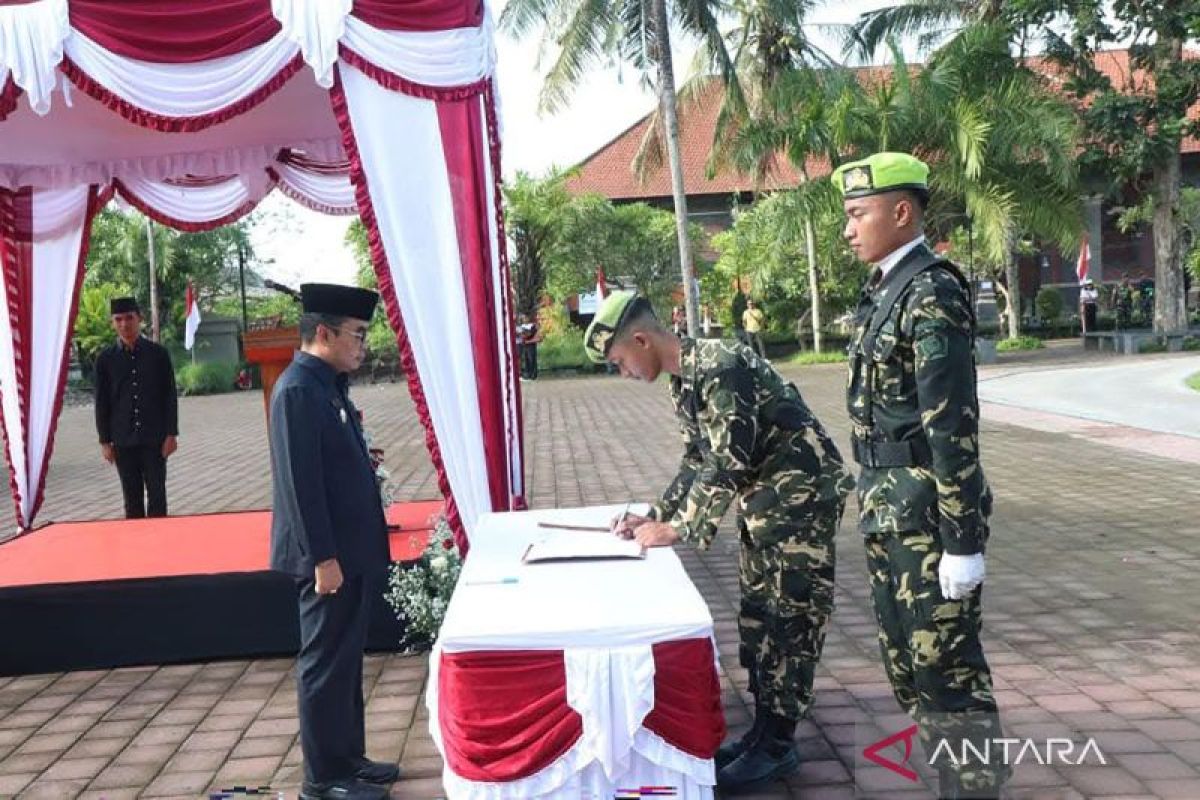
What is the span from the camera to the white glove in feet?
7.97

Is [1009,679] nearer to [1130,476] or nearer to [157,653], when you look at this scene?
[157,653]

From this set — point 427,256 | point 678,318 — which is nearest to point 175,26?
point 427,256

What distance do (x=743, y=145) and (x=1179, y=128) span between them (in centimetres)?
925

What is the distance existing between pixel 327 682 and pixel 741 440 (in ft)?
5.03

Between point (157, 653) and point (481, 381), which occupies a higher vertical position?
point (481, 381)

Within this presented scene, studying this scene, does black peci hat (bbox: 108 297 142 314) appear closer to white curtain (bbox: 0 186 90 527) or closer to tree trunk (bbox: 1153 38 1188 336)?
→ white curtain (bbox: 0 186 90 527)

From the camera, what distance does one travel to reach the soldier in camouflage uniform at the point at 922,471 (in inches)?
97.3

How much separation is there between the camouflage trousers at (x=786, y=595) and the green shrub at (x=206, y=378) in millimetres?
26834

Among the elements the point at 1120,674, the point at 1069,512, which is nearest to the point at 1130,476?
the point at 1069,512

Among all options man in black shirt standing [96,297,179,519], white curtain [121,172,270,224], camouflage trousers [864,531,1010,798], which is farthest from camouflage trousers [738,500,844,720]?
white curtain [121,172,270,224]

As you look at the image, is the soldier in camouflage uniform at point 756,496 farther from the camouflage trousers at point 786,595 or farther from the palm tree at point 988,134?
the palm tree at point 988,134

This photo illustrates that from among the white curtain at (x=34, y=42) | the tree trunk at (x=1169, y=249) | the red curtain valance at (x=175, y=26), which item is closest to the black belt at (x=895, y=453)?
the red curtain valance at (x=175, y=26)

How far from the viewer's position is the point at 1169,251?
23000 millimetres

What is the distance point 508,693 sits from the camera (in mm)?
2459
